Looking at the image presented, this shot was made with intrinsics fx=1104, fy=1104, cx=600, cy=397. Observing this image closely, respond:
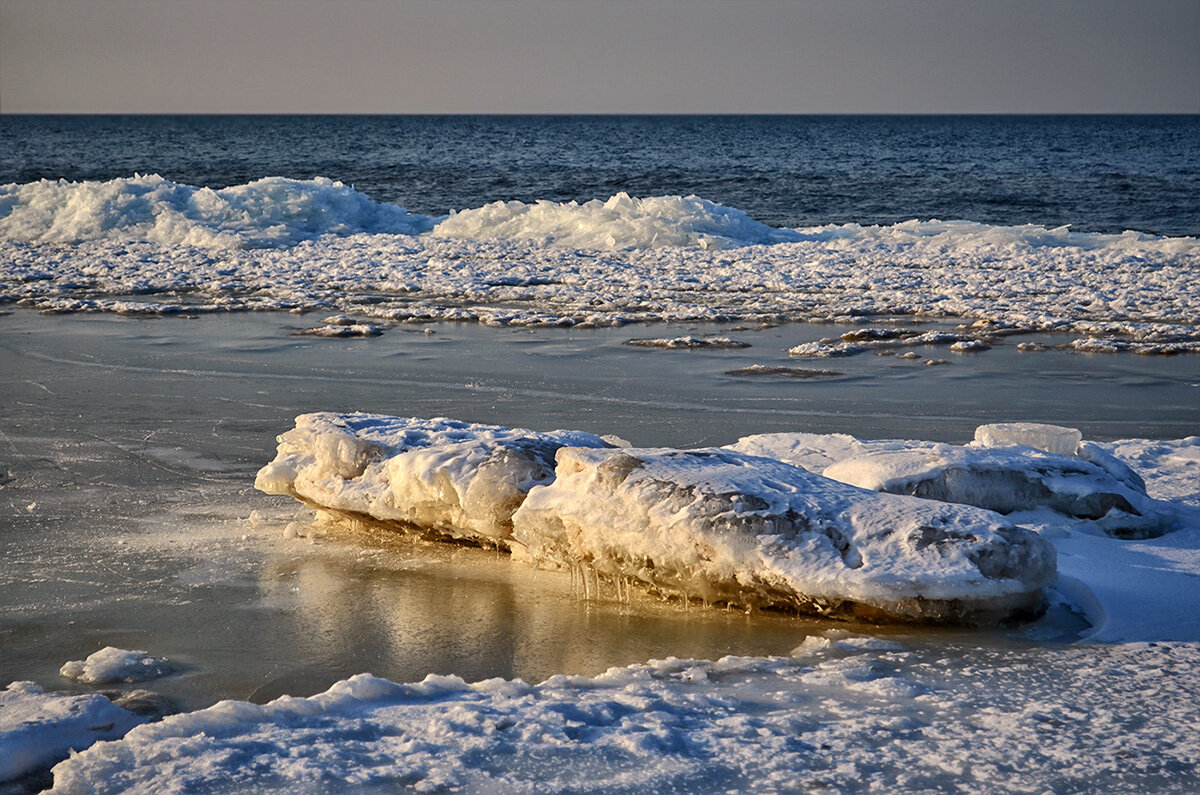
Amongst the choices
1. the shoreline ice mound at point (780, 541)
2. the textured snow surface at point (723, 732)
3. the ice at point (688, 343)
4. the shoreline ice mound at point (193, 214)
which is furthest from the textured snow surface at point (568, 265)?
the textured snow surface at point (723, 732)

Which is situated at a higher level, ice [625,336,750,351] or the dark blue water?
the dark blue water

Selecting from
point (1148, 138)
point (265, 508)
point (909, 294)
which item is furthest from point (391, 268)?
point (1148, 138)

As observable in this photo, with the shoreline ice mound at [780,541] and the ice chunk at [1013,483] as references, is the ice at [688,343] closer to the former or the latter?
the ice chunk at [1013,483]

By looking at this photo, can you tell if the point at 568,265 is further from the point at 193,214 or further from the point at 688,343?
the point at 193,214

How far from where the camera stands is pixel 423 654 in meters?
3.82

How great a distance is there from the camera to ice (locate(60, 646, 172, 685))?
3594mm

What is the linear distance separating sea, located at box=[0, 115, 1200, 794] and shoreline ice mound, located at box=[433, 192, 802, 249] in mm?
271

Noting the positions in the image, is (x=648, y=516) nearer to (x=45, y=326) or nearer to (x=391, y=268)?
(x=45, y=326)

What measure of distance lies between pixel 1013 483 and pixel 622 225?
51.2 feet

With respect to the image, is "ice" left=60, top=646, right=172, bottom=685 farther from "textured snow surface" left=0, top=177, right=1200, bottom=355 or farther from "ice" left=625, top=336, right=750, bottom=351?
"textured snow surface" left=0, top=177, right=1200, bottom=355

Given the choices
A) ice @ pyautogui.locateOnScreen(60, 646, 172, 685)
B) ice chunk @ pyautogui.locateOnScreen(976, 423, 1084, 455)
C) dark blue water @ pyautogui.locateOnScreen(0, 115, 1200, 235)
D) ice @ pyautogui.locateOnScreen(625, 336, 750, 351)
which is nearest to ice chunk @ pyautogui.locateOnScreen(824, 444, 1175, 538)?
ice chunk @ pyautogui.locateOnScreen(976, 423, 1084, 455)

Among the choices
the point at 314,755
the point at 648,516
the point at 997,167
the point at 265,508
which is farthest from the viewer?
the point at 997,167

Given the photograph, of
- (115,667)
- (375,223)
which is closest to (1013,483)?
(115,667)

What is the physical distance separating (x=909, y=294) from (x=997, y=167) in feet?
114
